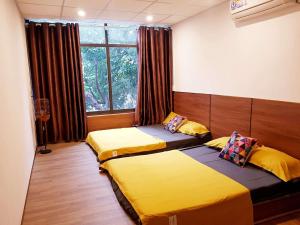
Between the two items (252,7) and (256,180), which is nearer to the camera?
(256,180)

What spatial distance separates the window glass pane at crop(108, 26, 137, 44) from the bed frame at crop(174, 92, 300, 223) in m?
2.01

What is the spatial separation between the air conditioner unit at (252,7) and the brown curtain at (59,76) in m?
2.91

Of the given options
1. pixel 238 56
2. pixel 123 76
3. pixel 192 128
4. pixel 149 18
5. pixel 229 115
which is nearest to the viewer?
pixel 238 56

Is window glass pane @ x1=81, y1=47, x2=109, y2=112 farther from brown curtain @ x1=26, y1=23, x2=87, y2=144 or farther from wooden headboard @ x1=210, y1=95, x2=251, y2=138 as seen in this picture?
wooden headboard @ x1=210, y1=95, x2=251, y2=138

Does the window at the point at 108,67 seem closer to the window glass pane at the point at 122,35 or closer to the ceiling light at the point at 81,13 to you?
the window glass pane at the point at 122,35

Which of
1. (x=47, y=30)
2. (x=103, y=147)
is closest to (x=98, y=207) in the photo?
(x=103, y=147)

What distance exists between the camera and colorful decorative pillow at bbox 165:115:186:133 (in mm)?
4509

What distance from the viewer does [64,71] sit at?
15.4 feet

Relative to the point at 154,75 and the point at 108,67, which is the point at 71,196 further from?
the point at 154,75

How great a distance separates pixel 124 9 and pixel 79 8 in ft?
2.26

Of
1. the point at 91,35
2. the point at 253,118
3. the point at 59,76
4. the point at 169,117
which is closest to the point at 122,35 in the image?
the point at 91,35

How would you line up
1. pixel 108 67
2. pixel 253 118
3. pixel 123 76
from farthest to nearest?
pixel 123 76 < pixel 108 67 < pixel 253 118

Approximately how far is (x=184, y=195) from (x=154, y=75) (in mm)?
3455

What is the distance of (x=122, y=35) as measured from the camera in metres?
5.23
